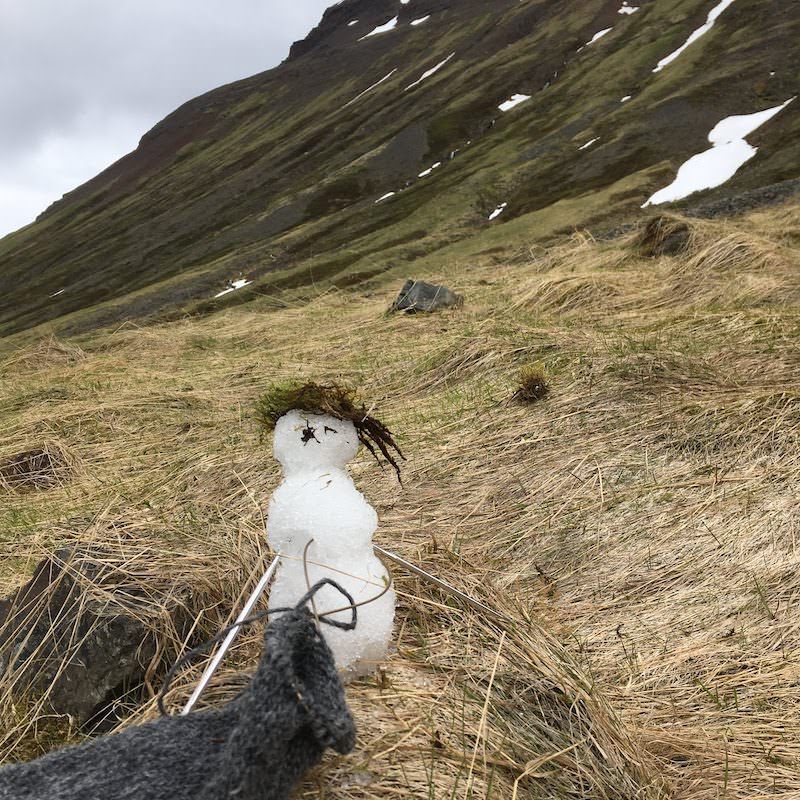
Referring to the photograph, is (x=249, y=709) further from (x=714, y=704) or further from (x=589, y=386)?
(x=589, y=386)

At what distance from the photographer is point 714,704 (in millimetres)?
2672

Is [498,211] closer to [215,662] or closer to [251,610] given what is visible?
[251,610]

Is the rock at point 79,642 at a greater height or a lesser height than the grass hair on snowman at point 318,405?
lesser

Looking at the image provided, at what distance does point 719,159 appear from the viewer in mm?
30156

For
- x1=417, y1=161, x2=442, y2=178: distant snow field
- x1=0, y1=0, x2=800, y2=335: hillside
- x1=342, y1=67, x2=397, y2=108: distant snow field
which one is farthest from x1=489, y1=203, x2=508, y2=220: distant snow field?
x1=342, y1=67, x2=397, y2=108: distant snow field

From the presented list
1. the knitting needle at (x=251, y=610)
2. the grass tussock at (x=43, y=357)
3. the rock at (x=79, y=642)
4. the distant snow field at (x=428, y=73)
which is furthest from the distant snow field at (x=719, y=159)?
the distant snow field at (x=428, y=73)

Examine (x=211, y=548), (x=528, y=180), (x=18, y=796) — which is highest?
(x=18, y=796)

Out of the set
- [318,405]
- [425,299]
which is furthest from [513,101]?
[318,405]

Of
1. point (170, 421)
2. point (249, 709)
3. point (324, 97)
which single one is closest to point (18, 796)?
point (249, 709)

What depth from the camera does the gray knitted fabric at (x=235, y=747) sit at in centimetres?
136

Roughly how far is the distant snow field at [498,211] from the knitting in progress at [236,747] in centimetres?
3546

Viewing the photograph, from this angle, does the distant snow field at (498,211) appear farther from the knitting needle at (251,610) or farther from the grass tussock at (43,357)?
the knitting needle at (251,610)

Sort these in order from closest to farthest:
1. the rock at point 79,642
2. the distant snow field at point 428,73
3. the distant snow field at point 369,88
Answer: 1. the rock at point 79,642
2. the distant snow field at point 428,73
3. the distant snow field at point 369,88

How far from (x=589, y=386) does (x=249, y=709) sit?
4.37m
